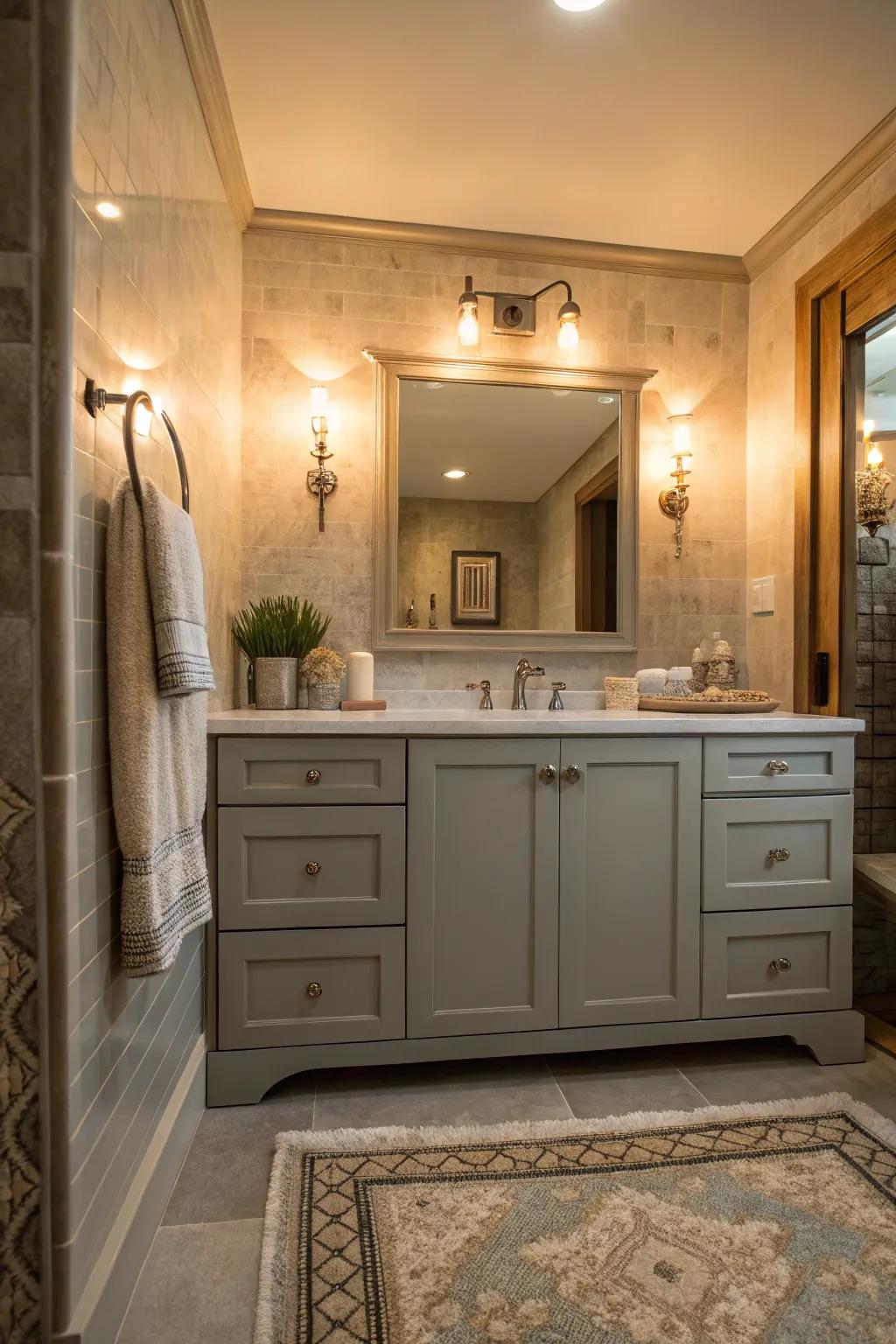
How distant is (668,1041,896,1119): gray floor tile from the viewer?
181cm

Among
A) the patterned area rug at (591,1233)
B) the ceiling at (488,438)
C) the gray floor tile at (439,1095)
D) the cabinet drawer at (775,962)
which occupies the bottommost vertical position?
the gray floor tile at (439,1095)

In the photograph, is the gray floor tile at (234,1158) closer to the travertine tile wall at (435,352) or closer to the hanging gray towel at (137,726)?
the hanging gray towel at (137,726)

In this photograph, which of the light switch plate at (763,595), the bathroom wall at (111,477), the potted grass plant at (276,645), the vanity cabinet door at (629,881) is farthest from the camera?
the light switch plate at (763,595)

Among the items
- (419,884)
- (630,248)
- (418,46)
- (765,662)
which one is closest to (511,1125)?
(419,884)

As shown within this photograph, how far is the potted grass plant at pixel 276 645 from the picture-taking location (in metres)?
2.18

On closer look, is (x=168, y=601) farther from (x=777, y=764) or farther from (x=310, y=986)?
(x=777, y=764)

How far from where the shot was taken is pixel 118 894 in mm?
1208

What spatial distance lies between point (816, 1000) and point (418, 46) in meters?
2.57

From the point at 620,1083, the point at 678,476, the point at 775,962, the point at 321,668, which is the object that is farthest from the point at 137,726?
the point at 678,476

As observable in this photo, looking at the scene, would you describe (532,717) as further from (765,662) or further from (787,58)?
(787,58)

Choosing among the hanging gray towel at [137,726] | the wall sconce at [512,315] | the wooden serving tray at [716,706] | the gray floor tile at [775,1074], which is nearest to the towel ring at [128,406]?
the hanging gray towel at [137,726]

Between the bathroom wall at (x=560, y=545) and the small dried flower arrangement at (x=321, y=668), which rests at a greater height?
the bathroom wall at (x=560, y=545)

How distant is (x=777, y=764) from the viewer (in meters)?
1.96

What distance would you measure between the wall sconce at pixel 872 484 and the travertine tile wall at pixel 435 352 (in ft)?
1.45
